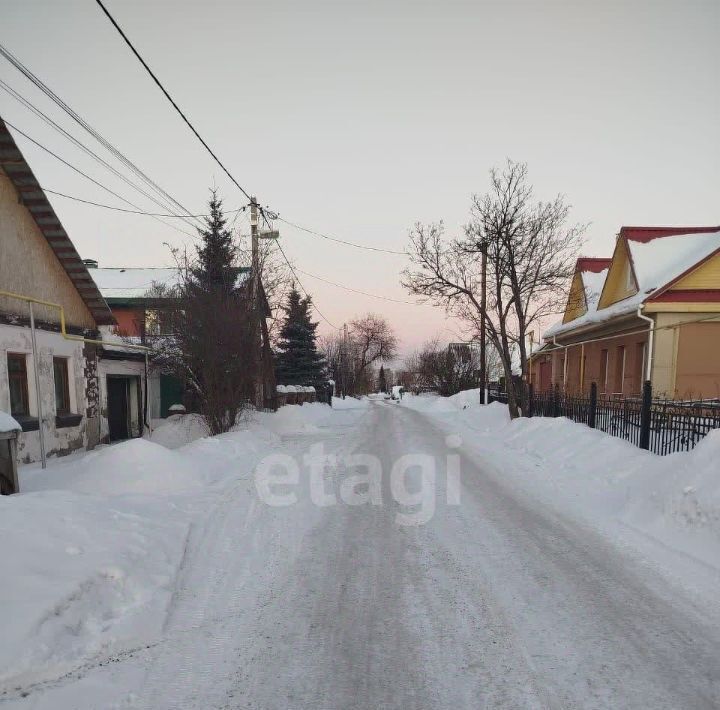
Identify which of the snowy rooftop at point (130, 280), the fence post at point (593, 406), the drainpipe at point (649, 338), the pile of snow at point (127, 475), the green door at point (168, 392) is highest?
the snowy rooftop at point (130, 280)

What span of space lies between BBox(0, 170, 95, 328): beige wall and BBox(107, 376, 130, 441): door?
431 cm

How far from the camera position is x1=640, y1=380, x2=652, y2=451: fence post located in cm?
816

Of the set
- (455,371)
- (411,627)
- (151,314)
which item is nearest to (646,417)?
(411,627)

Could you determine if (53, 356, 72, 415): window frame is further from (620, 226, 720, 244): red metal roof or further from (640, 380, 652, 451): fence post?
(620, 226, 720, 244): red metal roof

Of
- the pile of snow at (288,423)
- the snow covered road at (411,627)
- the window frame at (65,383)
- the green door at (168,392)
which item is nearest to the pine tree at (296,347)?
the green door at (168,392)

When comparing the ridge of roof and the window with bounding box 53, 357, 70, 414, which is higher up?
the ridge of roof

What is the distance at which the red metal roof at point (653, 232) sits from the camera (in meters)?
16.7

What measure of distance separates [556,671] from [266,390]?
17.8 metres

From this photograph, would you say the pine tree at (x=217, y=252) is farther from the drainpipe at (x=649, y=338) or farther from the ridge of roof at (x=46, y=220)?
the drainpipe at (x=649, y=338)

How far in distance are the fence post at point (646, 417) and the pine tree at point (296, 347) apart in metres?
25.6

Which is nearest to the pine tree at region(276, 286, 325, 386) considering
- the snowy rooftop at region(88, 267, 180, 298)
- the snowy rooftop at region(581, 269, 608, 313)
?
the snowy rooftop at region(88, 267, 180, 298)

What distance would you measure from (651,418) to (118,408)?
15.5 meters

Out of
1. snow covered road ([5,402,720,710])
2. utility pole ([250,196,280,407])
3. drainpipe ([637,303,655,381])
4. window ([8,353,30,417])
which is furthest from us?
drainpipe ([637,303,655,381])

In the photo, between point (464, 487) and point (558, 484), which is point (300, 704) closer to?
point (464, 487)
